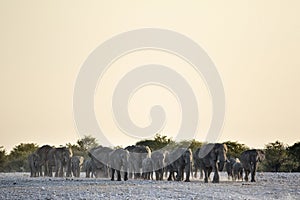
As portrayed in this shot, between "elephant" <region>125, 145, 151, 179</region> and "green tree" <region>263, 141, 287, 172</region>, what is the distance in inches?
1284

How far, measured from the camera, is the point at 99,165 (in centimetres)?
6103

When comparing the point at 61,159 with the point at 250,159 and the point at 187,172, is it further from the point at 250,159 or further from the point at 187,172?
the point at 250,159

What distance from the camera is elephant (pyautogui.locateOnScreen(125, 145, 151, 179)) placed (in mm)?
55781

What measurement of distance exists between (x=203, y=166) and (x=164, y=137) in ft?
137

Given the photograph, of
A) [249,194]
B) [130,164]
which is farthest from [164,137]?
[249,194]

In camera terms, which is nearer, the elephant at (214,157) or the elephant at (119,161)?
the elephant at (214,157)

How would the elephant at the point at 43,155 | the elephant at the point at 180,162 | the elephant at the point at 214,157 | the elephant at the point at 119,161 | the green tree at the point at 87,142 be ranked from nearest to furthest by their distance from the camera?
the elephant at the point at 214,157, the elephant at the point at 119,161, the elephant at the point at 180,162, the elephant at the point at 43,155, the green tree at the point at 87,142

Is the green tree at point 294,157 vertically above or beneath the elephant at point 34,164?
above

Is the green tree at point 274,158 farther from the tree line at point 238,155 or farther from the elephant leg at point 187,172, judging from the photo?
the elephant leg at point 187,172

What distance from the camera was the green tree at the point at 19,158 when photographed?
99825 mm

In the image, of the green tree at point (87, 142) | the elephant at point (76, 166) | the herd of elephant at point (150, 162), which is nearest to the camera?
the herd of elephant at point (150, 162)

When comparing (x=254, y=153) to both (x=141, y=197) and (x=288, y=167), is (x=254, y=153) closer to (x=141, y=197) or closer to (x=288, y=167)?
(x=141, y=197)

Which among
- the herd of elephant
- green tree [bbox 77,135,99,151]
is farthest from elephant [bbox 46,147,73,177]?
green tree [bbox 77,135,99,151]

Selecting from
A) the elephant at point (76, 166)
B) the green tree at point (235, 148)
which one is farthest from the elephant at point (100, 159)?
the green tree at point (235, 148)
